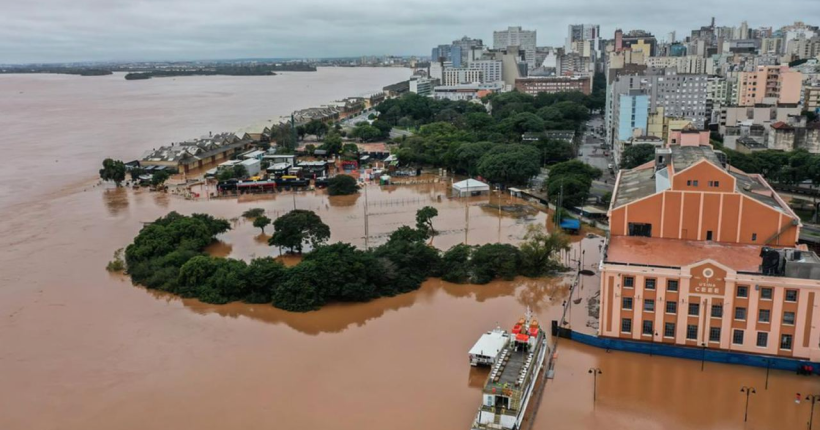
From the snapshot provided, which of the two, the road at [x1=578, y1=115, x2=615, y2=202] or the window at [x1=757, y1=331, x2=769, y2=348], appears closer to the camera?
the window at [x1=757, y1=331, x2=769, y2=348]

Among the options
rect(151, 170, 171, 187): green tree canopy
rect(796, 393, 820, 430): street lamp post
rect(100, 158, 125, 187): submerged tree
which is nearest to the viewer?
rect(796, 393, 820, 430): street lamp post

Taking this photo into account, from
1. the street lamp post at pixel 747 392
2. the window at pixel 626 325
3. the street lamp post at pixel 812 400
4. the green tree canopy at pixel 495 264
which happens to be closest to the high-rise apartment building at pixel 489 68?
the green tree canopy at pixel 495 264

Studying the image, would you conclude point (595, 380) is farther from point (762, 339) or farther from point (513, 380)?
point (762, 339)

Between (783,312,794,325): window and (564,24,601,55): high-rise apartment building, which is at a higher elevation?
(564,24,601,55): high-rise apartment building

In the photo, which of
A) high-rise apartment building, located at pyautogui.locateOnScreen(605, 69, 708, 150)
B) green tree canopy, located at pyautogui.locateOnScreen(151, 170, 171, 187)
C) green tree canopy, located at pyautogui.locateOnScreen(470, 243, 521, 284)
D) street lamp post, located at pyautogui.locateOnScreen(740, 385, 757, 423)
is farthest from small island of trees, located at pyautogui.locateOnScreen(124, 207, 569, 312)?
high-rise apartment building, located at pyautogui.locateOnScreen(605, 69, 708, 150)

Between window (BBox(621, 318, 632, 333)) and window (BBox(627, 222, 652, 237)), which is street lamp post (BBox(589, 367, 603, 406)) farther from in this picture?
window (BBox(627, 222, 652, 237))

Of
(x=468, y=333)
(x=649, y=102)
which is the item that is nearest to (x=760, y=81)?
(x=649, y=102)

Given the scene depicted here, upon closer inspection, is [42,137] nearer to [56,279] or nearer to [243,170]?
[243,170]
